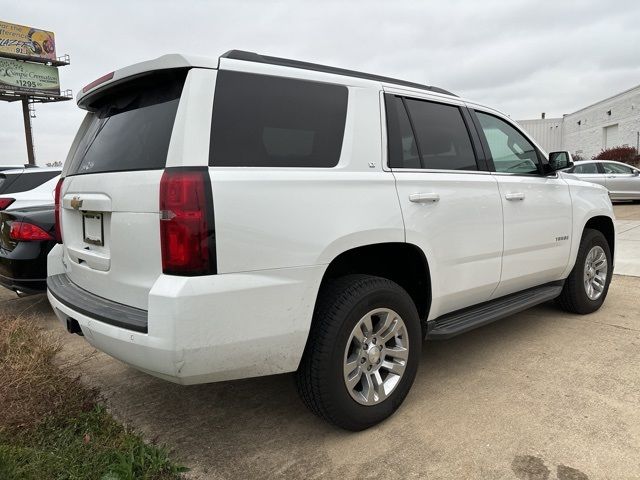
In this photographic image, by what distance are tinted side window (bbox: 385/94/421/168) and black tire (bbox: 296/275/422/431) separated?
0.73m

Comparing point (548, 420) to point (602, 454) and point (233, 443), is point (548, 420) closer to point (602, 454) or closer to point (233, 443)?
point (602, 454)

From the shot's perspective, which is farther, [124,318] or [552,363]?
[552,363]

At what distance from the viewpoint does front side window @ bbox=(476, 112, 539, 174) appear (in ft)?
12.0

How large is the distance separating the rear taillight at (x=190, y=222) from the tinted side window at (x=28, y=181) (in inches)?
179

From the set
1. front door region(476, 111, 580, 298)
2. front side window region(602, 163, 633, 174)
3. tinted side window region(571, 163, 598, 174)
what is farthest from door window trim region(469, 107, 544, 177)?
front side window region(602, 163, 633, 174)

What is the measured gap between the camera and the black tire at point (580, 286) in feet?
14.5

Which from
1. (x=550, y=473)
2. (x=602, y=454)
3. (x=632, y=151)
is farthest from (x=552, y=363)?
(x=632, y=151)

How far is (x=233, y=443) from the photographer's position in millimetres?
2629

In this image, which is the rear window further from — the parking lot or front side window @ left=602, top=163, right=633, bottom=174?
front side window @ left=602, top=163, right=633, bottom=174

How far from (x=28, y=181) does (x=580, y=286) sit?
605 cm

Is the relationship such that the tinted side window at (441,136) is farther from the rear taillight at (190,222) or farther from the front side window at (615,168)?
the front side window at (615,168)

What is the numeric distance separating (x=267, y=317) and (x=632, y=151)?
28438 millimetres

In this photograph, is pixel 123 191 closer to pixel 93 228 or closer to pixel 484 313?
pixel 93 228

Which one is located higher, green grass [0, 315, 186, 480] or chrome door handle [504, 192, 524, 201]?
chrome door handle [504, 192, 524, 201]
